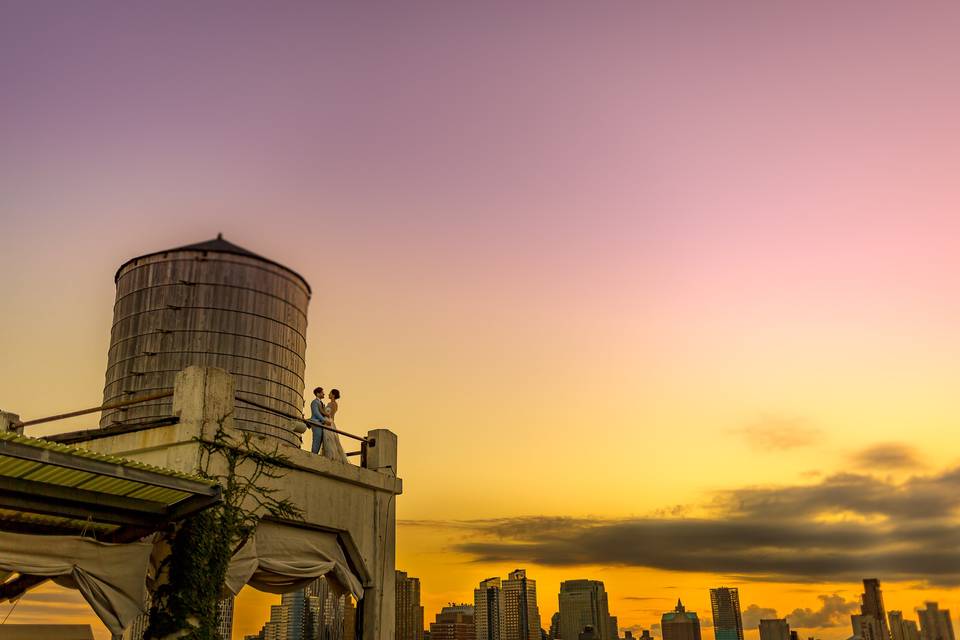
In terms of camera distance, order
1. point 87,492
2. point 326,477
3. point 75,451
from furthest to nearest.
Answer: point 326,477 < point 87,492 < point 75,451

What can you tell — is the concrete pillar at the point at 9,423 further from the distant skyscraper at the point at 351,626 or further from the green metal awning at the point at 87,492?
the distant skyscraper at the point at 351,626

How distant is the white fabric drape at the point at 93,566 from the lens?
35.7 feet

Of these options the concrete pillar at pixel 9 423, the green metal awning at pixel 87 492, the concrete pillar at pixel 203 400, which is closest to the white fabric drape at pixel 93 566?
the green metal awning at pixel 87 492

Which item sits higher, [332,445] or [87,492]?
[332,445]

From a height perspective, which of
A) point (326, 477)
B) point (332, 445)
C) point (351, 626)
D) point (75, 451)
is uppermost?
point (332, 445)

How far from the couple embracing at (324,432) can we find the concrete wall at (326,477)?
23.5 inches

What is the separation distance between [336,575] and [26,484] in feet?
24.2

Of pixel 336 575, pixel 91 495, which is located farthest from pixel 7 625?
pixel 91 495

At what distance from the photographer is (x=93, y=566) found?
11.7m

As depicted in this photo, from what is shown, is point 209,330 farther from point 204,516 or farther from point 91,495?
point 91,495

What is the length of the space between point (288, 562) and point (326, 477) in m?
1.76

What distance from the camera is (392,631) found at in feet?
57.2

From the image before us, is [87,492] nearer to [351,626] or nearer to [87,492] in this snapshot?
[87,492]

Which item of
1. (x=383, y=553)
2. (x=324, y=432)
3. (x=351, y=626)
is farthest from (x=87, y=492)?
(x=351, y=626)
